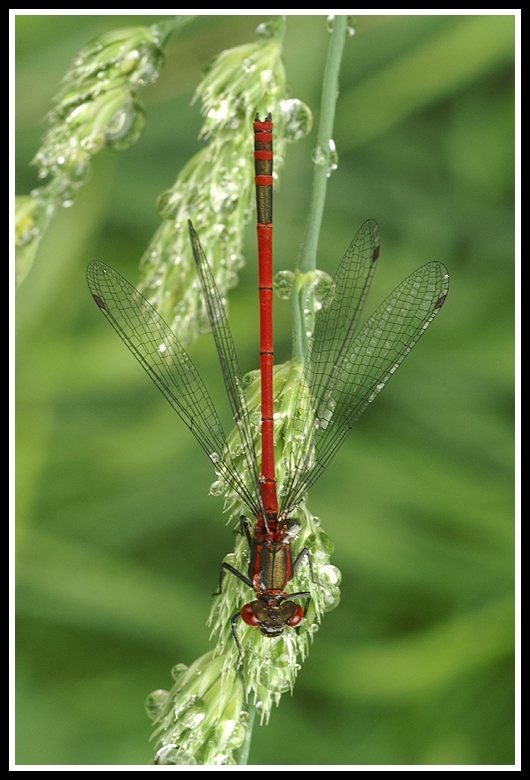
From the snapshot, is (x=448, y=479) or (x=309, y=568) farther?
(x=448, y=479)

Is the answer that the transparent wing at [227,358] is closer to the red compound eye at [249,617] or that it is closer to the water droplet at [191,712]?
the red compound eye at [249,617]

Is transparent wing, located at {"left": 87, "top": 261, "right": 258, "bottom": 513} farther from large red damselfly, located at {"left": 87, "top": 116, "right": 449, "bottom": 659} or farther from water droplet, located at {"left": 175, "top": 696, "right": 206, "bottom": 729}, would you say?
water droplet, located at {"left": 175, "top": 696, "right": 206, "bottom": 729}

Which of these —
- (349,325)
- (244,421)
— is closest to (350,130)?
(349,325)

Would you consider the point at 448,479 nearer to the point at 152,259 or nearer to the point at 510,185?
the point at 510,185

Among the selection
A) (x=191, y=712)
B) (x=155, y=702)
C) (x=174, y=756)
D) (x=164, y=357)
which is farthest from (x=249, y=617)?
(x=164, y=357)

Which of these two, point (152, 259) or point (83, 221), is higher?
point (83, 221)

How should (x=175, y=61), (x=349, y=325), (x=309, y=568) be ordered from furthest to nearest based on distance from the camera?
(x=175, y=61), (x=349, y=325), (x=309, y=568)

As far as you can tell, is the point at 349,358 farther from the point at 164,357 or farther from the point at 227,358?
the point at 164,357

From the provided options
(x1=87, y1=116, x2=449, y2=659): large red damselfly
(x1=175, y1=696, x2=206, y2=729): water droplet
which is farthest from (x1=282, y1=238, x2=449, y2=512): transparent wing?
(x1=175, y1=696, x2=206, y2=729): water droplet
